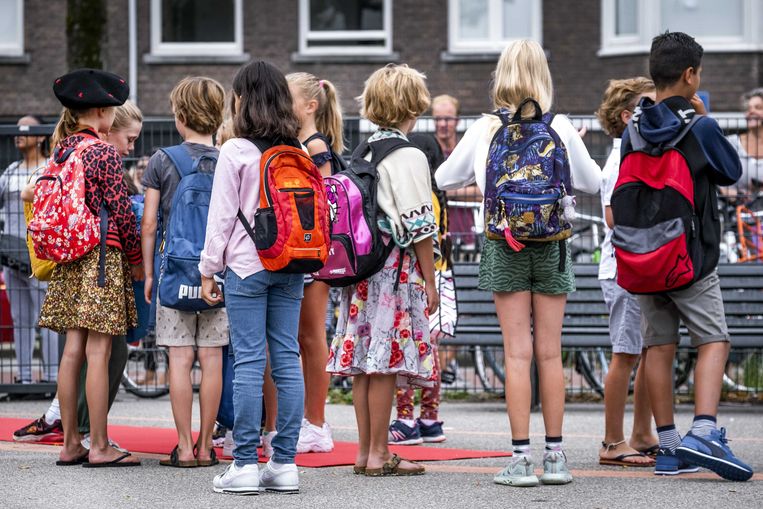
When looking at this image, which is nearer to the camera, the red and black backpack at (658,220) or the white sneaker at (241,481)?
the white sneaker at (241,481)

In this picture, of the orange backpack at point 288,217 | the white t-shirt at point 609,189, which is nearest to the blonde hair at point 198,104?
the orange backpack at point 288,217

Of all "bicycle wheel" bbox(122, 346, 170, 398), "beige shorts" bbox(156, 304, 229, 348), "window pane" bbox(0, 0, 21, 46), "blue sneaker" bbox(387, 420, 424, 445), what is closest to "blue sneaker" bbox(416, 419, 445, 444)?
"blue sneaker" bbox(387, 420, 424, 445)

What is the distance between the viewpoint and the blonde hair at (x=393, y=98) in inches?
259

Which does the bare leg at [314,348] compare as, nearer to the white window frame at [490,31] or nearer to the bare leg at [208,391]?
the bare leg at [208,391]

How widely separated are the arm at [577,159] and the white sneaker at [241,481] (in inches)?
76.4

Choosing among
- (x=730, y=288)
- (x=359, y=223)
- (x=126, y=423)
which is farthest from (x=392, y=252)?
(x=730, y=288)

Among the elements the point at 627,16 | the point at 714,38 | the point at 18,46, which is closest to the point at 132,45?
the point at 18,46

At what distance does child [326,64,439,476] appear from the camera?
6.39 m

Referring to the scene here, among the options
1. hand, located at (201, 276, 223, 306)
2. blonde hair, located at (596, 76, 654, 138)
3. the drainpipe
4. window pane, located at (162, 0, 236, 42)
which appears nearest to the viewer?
hand, located at (201, 276, 223, 306)

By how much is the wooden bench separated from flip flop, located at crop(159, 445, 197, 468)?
3434mm

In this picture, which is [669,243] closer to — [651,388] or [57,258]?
[651,388]

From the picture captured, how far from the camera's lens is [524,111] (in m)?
6.25

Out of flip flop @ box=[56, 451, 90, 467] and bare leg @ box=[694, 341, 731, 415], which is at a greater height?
bare leg @ box=[694, 341, 731, 415]

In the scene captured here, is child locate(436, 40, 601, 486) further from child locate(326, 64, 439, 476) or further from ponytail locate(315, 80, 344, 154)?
ponytail locate(315, 80, 344, 154)
